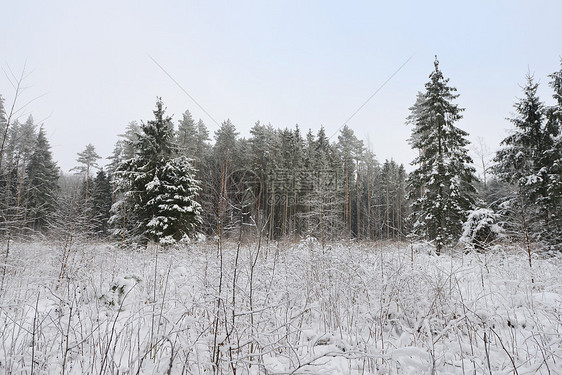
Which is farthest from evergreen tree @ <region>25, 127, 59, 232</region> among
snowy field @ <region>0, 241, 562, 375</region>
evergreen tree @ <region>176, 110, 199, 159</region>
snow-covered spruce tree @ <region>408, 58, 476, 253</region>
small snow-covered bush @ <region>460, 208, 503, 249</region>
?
small snow-covered bush @ <region>460, 208, 503, 249</region>

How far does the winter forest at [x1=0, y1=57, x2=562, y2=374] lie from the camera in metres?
2.27

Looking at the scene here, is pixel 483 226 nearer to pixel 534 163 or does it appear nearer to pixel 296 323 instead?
pixel 534 163

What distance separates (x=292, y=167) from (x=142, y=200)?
662 inches

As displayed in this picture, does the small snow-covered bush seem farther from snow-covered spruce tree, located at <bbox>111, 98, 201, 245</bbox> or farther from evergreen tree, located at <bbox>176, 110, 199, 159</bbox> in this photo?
evergreen tree, located at <bbox>176, 110, 199, 159</bbox>

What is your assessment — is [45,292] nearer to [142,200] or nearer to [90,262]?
[90,262]

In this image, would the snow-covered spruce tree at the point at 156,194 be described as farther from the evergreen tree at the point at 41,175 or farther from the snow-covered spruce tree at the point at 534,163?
the evergreen tree at the point at 41,175

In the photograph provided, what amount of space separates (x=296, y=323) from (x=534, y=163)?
1421 cm

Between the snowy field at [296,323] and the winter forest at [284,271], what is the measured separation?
1.6 inches

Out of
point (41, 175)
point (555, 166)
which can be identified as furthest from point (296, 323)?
point (41, 175)

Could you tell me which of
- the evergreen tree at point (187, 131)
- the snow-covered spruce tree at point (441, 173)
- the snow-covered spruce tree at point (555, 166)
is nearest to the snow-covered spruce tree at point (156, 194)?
the snow-covered spruce tree at point (441, 173)

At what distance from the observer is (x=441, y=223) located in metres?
12.0

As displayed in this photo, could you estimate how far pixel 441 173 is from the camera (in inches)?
483

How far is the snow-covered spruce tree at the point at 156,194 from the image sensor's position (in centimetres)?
1284

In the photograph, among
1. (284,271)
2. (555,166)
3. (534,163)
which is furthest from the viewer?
(534,163)
